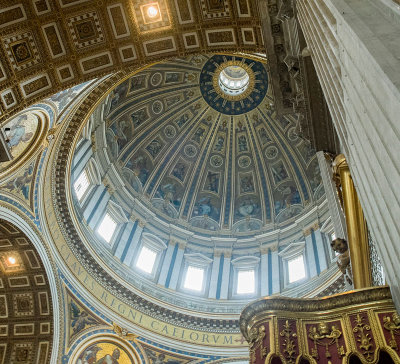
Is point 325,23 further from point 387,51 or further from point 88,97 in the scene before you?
point 88,97

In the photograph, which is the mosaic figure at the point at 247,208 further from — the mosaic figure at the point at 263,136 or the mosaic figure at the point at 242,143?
the mosaic figure at the point at 263,136

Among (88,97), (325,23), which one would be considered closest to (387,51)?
(325,23)

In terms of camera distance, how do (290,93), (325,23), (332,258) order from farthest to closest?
(332,258), (290,93), (325,23)

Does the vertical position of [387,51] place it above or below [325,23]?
below

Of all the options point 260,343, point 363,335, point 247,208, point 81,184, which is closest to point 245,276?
point 247,208

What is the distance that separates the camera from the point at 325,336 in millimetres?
4879

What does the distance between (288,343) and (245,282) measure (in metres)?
14.3

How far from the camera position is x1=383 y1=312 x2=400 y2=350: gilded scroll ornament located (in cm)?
436

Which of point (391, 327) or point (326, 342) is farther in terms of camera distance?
point (326, 342)

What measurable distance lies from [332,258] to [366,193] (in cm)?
1355

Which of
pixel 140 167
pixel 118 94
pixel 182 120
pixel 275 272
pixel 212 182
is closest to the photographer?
pixel 275 272

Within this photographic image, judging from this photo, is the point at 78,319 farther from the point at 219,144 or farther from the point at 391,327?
the point at 219,144

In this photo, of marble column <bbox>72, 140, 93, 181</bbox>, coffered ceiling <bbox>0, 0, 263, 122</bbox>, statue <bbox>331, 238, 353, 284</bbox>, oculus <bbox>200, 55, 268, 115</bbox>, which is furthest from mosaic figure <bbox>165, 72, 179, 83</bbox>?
statue <bbox>331, 238, 353, 284</bbox>

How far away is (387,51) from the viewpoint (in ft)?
10.8
